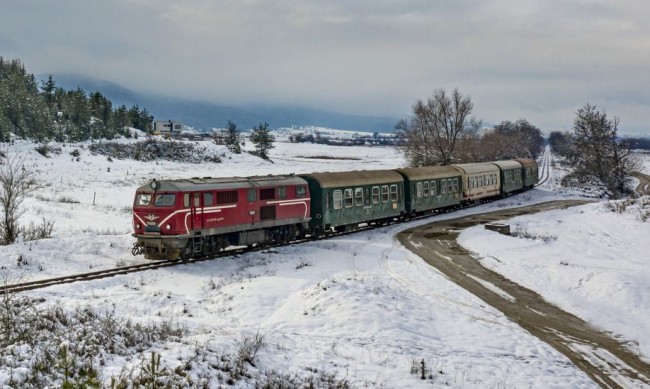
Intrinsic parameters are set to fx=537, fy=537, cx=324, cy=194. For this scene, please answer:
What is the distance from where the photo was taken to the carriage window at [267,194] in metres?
27.6

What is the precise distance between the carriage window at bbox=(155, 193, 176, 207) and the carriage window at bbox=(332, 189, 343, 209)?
11263 mm

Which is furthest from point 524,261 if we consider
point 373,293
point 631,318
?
point 373,293

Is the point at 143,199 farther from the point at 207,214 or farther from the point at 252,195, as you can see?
the point at 252,195

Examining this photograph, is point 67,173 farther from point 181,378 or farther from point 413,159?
point 181,378

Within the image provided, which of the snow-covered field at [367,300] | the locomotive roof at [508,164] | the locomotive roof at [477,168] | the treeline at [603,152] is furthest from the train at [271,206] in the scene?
the treeline at [603,152]

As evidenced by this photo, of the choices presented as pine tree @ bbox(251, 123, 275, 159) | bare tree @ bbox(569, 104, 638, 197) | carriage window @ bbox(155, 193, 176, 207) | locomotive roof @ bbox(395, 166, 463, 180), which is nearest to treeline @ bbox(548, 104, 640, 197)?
bare tree @ bbox(569, 104, 638, 197)

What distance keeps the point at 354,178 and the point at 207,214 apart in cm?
1239

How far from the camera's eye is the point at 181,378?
10031mm

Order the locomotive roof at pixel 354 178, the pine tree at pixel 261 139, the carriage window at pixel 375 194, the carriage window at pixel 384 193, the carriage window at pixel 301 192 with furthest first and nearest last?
the pine tree at pixel 261 139 → the carriage window at pixel 384 193 → the carriage window at pixel 375 194 → the locomotive roof at pixel 354 178 → the carriage window at pixel 301 192

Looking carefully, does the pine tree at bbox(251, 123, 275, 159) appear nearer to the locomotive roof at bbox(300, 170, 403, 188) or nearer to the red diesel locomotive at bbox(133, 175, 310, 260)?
the locomotive roof at bbox(300, 170, 403, 188)

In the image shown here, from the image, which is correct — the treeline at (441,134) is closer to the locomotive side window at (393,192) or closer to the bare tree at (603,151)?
the bare tree at (603,151)

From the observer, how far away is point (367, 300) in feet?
59.4

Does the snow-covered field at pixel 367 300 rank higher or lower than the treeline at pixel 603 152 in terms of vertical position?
lower

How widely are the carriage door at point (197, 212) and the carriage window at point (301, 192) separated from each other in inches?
278
